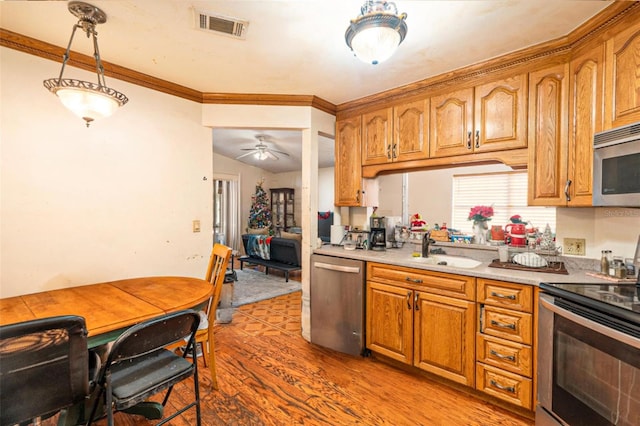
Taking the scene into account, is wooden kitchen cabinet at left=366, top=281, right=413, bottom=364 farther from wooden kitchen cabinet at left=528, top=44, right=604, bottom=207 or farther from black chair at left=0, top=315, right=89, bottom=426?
black chair at left=0, top=315, right=89, bottom=426

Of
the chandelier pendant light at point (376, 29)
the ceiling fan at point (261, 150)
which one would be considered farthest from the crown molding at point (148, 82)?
the ceiling fan at point (261, 150)

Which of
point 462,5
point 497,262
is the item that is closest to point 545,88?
point 462,5

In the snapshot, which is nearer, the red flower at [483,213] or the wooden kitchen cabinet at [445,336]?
the wooden kitchen cabinet at [445,336]

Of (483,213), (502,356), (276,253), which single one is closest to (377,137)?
(483,213)

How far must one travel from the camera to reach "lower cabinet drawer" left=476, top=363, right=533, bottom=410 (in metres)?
1.67

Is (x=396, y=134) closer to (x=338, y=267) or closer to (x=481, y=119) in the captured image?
(x=481, y=119)

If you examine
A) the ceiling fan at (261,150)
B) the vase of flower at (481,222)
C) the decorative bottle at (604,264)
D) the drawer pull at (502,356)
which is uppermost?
the ceiling fan at (261,150)

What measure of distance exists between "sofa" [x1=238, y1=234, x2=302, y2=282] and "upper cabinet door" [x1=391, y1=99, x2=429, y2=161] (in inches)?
112

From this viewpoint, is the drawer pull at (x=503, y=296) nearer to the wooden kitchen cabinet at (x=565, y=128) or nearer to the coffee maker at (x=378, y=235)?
the wooden kitchen cabinet at (x=565, y=128)

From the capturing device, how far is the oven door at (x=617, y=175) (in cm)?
141

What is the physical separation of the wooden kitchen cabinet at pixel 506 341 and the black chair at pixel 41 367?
2.10 metres

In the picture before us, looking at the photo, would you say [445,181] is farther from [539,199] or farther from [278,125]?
[278,125]

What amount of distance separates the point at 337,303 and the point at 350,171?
4.18 feet

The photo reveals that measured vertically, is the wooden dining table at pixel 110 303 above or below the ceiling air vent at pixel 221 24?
below
